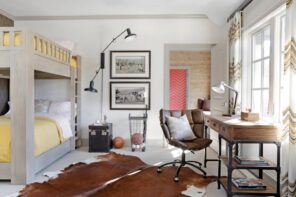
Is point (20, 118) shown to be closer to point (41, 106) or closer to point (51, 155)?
point (51, 155)

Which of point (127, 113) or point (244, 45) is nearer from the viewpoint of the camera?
point (244, 45)

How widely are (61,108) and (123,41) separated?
1.89 metres

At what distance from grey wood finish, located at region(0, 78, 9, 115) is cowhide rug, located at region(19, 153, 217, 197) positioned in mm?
2324

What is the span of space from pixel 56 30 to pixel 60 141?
2554 mm

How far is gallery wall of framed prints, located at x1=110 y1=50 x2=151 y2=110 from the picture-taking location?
5.15m

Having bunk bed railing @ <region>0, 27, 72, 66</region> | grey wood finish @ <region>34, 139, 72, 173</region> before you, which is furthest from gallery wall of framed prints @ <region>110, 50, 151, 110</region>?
bunk bed railing @ <region>0, 27, 72, 66</region>

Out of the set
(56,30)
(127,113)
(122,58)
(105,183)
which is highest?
(56,30)

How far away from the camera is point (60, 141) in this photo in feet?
13.3

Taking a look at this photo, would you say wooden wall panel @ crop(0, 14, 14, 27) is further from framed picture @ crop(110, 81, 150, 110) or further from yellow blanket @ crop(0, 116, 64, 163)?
framed picture @ crop(110, 81, 150, 110)

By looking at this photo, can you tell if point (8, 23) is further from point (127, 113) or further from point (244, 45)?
point (244, 45)

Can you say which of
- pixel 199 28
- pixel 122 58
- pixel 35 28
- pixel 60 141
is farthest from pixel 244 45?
pixel 35 28

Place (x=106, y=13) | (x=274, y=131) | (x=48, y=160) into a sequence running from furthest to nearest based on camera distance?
(x=106, y=13), (x=48, y=160), (x=274, y=131)

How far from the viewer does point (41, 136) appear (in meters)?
3.38

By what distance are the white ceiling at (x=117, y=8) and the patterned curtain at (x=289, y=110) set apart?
6.14 ft
